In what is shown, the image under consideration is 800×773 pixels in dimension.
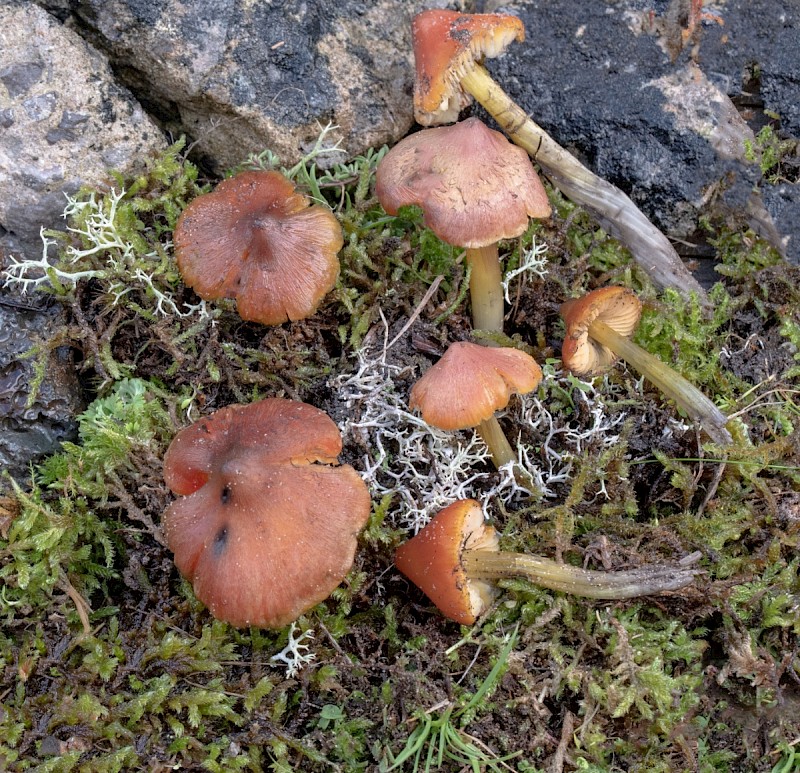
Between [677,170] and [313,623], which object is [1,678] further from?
[677,170]

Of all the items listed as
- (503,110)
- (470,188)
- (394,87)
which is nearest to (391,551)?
(470,188)

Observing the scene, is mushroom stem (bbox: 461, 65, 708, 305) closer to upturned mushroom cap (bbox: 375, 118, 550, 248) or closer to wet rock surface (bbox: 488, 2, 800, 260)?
wet rock surface (bbox: 488, 2, 800, 260)

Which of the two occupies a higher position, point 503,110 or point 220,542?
point 503,110

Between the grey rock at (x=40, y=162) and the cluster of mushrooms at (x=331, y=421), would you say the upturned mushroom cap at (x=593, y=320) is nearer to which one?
the cluster of mushrooms at (x=331, y=421)

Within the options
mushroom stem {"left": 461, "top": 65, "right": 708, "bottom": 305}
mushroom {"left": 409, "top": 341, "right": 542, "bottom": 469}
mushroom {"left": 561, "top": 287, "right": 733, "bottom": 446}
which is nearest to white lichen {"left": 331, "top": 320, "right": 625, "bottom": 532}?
mushroom {"left": 561, "top": 287, "right": 733, "bottom": 446}

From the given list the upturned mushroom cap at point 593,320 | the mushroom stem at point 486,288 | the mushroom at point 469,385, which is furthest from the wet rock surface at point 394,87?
the mushroom at point 469,385

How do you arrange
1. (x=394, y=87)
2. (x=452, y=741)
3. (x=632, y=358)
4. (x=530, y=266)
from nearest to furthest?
(x=452, y=741)
(x=632, y=358)
(x=530, y=266)
(x=394, y=87)

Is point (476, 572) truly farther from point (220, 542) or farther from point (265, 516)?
point (220, 542)
